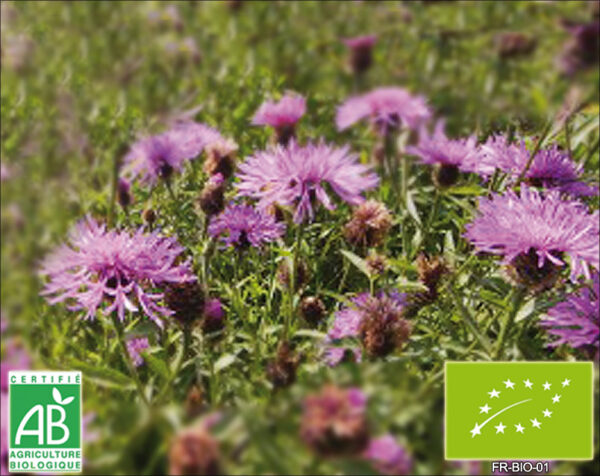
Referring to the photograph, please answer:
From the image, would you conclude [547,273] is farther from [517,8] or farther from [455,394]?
[517,8]

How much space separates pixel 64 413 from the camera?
427 mm

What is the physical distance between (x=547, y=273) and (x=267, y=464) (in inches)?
10.3

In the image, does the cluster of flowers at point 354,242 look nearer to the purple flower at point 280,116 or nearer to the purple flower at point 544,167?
the purple flower at point 544,167

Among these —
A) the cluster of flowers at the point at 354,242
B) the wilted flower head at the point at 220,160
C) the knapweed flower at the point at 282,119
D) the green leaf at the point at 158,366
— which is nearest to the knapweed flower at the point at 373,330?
the cluster of flowers at the point at 354,242

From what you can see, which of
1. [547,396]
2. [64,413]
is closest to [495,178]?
[547,396]

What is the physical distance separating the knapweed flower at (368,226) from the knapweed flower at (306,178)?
6 centimetres

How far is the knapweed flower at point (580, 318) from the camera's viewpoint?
1.60 feet

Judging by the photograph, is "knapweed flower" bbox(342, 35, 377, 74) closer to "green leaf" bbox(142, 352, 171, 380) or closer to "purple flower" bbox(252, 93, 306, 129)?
"purple flower" bbox(252, 93, 306, 129)

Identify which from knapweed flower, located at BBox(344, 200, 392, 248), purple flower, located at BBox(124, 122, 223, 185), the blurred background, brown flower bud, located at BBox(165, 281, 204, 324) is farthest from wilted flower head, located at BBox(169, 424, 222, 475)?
purple flower, located at BBox(124, 122, 223, 185)

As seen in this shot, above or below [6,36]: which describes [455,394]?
below

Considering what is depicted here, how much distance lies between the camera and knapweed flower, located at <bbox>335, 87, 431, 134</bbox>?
0.68m

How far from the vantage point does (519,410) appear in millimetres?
430

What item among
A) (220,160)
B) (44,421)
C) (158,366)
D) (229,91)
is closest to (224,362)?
(158,366)

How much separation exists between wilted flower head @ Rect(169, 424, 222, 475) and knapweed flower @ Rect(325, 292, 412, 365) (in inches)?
8.2
